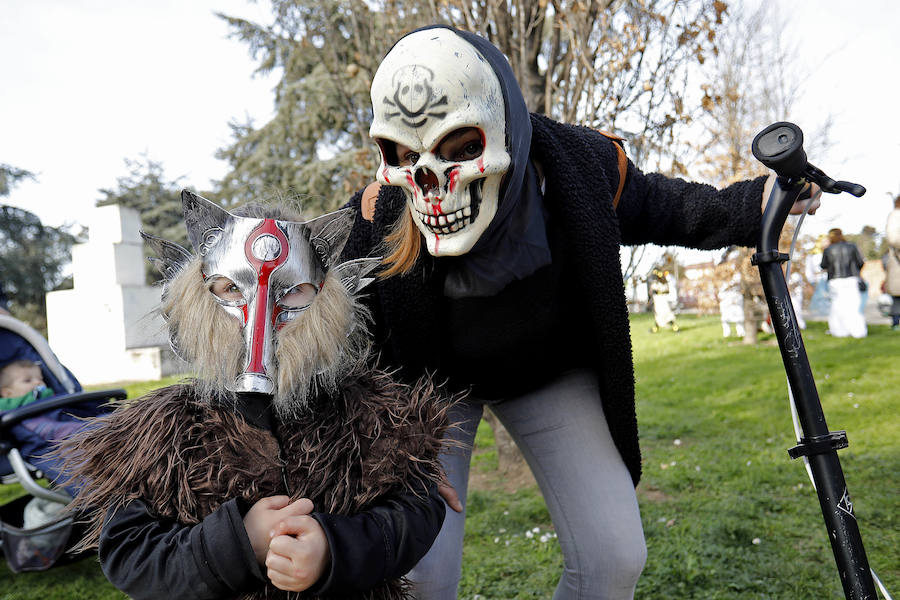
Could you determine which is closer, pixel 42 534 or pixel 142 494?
pixel 142 494

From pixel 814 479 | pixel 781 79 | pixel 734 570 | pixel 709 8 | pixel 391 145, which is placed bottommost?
pixel 734 570

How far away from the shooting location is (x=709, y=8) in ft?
12.3

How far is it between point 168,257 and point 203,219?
16cm

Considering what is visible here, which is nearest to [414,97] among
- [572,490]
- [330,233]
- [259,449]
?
[330,233]

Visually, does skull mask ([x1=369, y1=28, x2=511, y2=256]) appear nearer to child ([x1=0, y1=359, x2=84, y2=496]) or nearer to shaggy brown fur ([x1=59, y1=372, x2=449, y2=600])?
shaggy brown fur ([x1=59, y1=372, x2=449, y2=600])

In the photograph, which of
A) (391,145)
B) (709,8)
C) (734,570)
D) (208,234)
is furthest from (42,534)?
(709,8)

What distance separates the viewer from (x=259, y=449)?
1491mm

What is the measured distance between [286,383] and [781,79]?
40.9 ft

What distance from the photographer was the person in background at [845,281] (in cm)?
1006

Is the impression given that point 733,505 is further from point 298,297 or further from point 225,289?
point 225,289

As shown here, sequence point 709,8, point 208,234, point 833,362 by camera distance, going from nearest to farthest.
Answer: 1. point 208,234
2. point 709,8
3. point 833,362

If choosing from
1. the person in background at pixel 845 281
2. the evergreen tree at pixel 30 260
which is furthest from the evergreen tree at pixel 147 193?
the person in background at pixel 845 281

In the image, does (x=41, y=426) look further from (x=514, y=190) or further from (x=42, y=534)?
(x=514, y=190)

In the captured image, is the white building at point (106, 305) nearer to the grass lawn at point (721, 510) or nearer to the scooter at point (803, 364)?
the grass lawn at point (721, 510)
